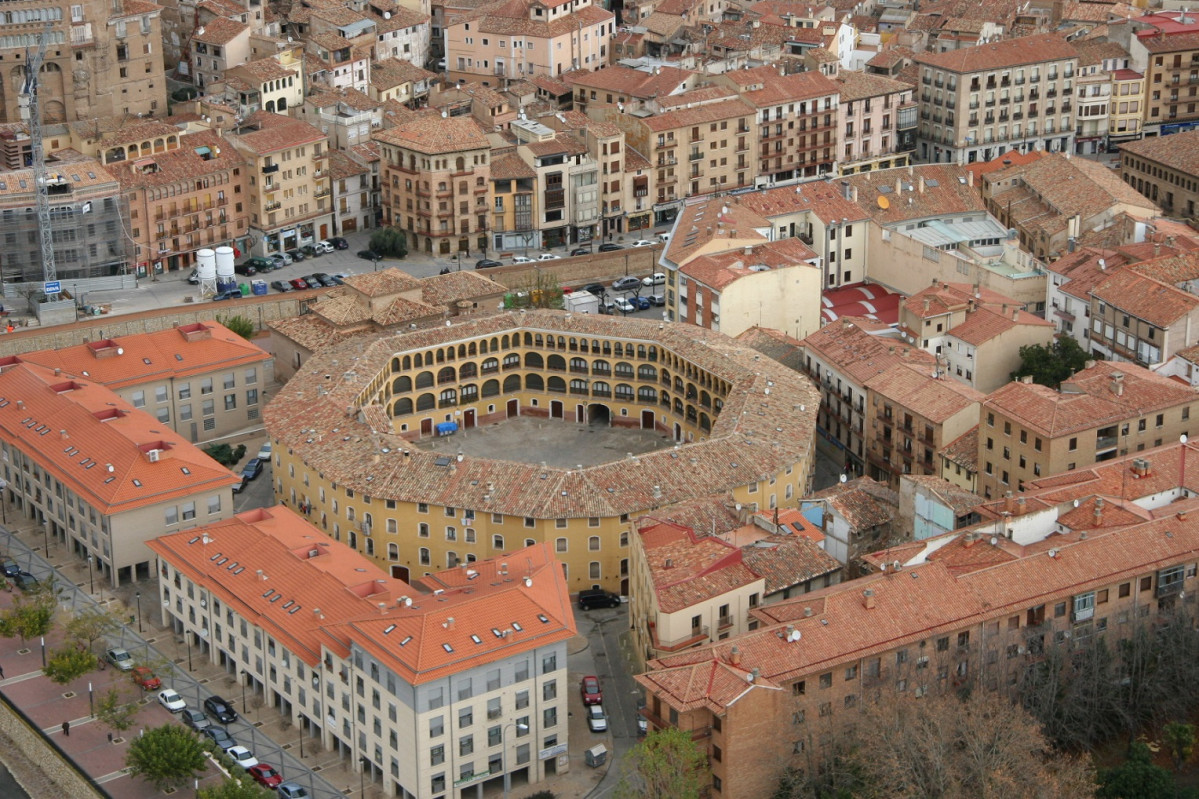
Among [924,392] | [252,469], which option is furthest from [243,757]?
[924,392]

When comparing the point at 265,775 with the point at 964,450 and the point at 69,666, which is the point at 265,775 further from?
the point at 964,450

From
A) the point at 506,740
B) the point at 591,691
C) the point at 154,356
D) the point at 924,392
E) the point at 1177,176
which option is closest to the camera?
the point at 506,740

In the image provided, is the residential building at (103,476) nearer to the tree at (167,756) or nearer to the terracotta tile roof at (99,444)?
the terracotta tile roof at (99,444)

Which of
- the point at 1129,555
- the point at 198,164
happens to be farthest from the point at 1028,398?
the point at 198,164

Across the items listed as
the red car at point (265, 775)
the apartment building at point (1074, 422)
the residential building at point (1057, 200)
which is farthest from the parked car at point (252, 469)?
the residential building at point (1057, 200)

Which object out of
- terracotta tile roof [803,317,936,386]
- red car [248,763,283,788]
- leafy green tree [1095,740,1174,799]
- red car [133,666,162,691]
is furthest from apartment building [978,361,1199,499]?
red car [133,666,162,691]

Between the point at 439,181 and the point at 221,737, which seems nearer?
the point at 221,737

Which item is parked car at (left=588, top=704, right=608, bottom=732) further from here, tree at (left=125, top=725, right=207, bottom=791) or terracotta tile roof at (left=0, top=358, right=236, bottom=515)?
terracotta tile roof at (left=0, top=358, right=236, bottom=515)

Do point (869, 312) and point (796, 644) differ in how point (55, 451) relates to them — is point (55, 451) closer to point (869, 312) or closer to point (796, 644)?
point (796, 644)
